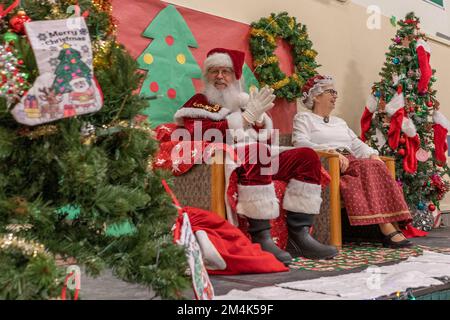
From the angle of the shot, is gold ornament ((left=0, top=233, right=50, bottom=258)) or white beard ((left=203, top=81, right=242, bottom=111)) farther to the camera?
white beard ((left=203, top=81, right=242, bottom=111))

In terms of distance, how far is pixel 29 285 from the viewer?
109 centimetres

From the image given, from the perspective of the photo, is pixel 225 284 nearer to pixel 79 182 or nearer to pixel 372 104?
pixel 79 182

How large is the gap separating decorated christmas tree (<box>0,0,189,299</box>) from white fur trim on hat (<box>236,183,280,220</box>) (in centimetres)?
107

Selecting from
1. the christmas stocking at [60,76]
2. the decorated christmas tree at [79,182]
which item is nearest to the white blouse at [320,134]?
the decorated christmas tree at [79,182]

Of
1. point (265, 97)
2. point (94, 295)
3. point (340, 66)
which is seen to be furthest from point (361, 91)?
point (94, 295)

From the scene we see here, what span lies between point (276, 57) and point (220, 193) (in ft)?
5.26

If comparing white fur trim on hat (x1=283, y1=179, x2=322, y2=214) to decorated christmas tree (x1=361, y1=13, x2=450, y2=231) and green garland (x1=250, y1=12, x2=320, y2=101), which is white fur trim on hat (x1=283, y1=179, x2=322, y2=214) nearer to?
green garland (x1=250, y1=12, x2=320, y2=101)

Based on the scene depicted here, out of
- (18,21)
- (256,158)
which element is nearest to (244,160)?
(256,158)

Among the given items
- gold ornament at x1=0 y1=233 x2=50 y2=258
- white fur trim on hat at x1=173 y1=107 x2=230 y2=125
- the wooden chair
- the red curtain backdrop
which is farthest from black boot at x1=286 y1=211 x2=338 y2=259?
gold ornament at x1=0 y1=233 x2=50 y2=258

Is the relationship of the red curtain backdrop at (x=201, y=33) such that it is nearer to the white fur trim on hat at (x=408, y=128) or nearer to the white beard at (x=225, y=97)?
the white beard at (x=225, y=97)

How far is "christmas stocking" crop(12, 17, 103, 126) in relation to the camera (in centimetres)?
123

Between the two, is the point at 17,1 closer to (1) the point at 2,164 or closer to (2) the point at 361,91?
(1) the point at 2,164
